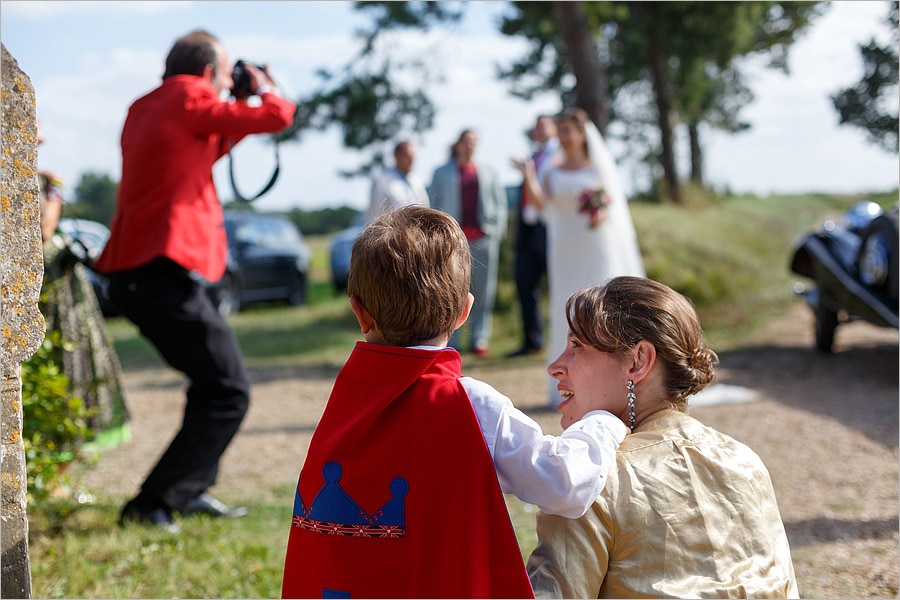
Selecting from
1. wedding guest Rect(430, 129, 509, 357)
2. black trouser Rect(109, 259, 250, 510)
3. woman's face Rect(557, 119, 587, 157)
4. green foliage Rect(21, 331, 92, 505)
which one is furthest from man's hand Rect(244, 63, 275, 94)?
wedding guest Rect(430, 129, 509, 357)

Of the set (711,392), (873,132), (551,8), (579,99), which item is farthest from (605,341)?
(551,8)

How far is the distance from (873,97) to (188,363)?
7.12 metres

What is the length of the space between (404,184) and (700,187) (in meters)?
14.1

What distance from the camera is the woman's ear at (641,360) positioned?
6.65ft

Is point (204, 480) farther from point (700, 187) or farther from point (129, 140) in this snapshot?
point (700, 187)

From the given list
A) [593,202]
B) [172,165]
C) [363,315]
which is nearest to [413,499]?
[363,315]

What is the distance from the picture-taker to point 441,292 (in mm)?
1856

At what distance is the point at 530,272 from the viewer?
10.3 m

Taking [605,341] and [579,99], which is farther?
[579,99]

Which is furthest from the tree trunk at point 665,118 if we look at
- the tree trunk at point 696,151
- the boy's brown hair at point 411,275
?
the boy's brown hair at point 411,275

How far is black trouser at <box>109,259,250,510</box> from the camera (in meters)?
4.08

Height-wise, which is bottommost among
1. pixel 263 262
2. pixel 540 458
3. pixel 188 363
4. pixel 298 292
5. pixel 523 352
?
pixel 523 352

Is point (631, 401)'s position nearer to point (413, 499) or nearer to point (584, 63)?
point (413, 499)

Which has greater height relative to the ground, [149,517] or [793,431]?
[149,517]
